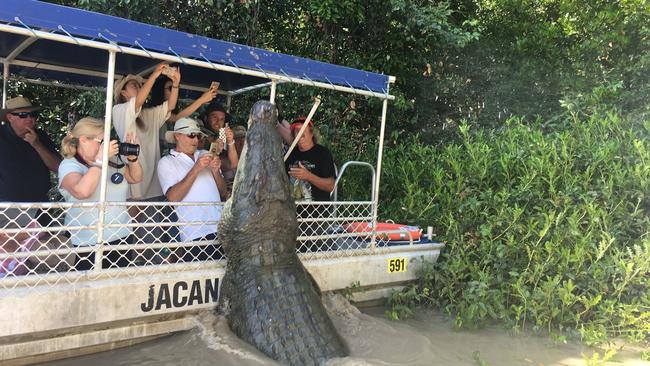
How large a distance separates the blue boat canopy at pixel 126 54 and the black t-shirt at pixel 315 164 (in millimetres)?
915

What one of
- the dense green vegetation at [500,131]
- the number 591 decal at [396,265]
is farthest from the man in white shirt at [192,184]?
the dense green vegetation at [500,131]

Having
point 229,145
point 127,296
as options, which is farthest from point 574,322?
point 127,296

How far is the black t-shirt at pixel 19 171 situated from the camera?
12.2 ft

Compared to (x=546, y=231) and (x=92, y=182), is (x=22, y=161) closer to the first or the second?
(x=92, y=182)

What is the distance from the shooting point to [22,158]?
12.7 ft

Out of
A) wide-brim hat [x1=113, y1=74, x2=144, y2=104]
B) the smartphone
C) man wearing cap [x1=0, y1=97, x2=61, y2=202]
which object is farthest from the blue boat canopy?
the smartphone

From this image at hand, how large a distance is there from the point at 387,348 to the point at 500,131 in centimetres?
438

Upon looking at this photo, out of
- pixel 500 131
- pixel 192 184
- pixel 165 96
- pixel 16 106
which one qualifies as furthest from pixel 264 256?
pixel 500 131

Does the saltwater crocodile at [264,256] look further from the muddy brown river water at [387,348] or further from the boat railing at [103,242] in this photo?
the boat railing at [103,242]

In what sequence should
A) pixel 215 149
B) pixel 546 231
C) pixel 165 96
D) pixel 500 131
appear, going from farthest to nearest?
pixel 500 131 → pixel 546 231 → pixel 165 96 → pixel 215 149

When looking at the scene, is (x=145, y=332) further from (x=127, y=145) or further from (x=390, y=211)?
(x=390, y=211)

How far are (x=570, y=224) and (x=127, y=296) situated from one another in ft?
12.5

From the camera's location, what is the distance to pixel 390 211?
229 inches

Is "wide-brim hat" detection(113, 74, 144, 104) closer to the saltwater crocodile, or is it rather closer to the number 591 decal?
the saltwater crocodile
